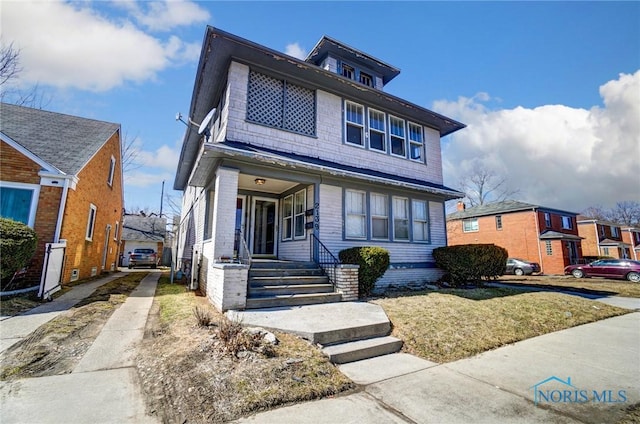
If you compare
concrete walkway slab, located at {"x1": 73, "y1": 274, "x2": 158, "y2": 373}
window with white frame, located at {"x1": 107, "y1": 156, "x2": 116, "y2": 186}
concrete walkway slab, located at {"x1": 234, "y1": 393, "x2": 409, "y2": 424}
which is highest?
window with white frame, located at {"x1": 107, "y1": 156, "x2": 116, "y2": 186}

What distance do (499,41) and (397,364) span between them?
1057 cm

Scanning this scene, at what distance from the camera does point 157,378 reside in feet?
10.5

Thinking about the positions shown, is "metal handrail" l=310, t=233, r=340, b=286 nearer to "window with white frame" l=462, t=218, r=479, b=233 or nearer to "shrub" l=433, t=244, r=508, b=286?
"shrub" l=433, t=244, r=508, b=286

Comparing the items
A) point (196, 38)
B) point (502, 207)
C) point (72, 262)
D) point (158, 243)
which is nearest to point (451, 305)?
point (196, 38)

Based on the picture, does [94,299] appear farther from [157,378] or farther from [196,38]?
[196,38]

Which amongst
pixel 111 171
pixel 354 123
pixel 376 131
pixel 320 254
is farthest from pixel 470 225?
pixel 111 171

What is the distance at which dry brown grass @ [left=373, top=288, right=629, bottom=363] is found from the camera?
15.8 ft

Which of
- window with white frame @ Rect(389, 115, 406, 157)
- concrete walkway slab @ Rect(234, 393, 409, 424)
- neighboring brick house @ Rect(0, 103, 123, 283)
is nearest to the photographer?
concrete walkway slab @ Rect(234, 393, 409, 424)

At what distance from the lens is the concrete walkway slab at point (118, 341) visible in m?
3.59

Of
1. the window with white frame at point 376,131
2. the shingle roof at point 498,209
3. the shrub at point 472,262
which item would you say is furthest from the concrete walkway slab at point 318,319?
the shingle roof at point 498,209

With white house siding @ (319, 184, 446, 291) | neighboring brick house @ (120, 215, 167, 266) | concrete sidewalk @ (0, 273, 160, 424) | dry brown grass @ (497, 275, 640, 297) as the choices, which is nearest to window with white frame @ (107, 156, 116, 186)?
white house siding @ (319, 184, 446, 291)

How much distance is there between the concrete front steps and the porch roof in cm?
278

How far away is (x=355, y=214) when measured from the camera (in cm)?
955

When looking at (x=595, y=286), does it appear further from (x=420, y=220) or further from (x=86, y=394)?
(x=86, y=394)
